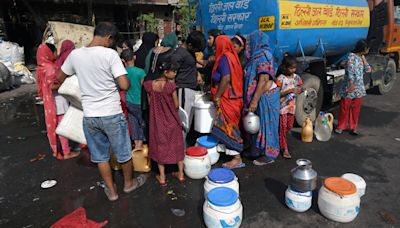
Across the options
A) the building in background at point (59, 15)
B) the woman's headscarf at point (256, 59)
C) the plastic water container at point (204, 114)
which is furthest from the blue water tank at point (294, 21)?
the building in background at point (59, 15)

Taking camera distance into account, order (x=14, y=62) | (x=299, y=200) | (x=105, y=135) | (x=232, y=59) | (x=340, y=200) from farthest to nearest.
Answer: (x=14, y=62)
(x=232, y=59)
(x=105, y=135)
(x=299, y=200)
(x=340, y=200)

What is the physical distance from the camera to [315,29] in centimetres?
500

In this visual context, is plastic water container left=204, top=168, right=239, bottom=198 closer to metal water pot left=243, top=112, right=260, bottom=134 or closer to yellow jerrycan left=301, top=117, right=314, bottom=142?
metal water pot left=243, top=112, right=260, bottom=134

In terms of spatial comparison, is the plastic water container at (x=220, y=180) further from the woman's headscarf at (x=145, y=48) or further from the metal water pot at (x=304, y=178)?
the woman's headscarf at (x=145, y=48)

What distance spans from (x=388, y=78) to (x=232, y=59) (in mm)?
6035

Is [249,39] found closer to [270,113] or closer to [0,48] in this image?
[270,113]

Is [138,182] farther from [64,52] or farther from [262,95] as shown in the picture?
[64,52]

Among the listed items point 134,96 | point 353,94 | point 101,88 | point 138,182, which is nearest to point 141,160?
point 138,182

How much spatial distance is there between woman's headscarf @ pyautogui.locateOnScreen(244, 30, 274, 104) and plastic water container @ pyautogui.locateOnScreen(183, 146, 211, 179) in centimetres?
85

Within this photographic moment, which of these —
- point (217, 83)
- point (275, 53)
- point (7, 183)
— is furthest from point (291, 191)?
point (7, 183)

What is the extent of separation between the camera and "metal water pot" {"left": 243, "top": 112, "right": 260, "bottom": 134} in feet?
11.2

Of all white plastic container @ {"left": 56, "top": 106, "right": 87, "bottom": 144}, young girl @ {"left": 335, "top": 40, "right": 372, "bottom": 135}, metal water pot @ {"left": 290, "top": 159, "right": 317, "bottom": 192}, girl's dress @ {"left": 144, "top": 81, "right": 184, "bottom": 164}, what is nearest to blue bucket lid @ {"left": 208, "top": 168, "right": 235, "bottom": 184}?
metal water pot @ {"left": 290, "top": 159, "right": 317, "bottom": 192}

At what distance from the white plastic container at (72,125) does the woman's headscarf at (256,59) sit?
218 cm

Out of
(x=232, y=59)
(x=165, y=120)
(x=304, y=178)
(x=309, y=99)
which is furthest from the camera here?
(x=309, y=99)
